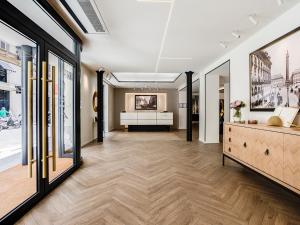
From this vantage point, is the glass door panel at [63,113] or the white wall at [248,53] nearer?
the white wall at [248,53]

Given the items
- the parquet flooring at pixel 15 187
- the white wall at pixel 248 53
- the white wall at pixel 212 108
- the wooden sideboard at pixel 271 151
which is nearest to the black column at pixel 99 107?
the parquet flooring at pixel 15 187

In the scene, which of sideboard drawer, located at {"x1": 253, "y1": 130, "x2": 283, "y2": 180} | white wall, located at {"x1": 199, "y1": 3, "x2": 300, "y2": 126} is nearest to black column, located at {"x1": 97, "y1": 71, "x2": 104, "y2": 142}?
white wall, located at {"x1": 199, "y1": 3, "x2": 300, "y2": 126}

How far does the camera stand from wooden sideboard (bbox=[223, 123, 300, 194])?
2.09 meters

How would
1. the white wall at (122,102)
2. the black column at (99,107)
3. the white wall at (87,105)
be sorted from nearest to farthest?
the white wall at (87,105) → the black column at (99,107) → the white wall at (122,102)

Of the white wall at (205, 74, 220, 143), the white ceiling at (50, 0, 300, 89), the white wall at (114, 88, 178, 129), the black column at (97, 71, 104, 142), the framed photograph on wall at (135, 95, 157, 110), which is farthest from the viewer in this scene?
the white wall at (114, 88, 178, 129)

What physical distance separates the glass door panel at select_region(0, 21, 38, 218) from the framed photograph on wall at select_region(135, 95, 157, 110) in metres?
8.41

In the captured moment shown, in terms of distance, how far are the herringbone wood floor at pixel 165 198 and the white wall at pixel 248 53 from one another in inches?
56.7

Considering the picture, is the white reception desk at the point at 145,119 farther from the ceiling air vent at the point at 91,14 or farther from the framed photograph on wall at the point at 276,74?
the ceiling air vent at the point at 91,14

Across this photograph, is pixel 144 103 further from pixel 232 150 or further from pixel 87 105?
pixel 232 150

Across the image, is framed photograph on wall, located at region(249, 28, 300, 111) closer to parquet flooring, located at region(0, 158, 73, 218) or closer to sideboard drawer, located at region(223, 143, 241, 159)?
sideboard drawer, located at region(223, 143, 241, 159)

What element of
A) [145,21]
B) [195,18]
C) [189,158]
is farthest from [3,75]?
[189,158]

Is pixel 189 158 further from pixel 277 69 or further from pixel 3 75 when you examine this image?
pixel 3 75

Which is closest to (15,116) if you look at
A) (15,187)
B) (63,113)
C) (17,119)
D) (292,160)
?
(17,119)

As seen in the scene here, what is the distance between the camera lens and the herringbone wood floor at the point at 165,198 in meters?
2.07
